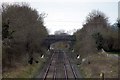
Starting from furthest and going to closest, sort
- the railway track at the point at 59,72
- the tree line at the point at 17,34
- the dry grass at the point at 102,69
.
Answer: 1. the tree line at the point at 17,34
2. the railway track at the point at 59,72
3. the dry grass at the point at 102,69

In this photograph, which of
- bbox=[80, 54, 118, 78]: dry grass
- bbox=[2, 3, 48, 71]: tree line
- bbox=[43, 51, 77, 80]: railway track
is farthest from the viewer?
bbox=[2, 3, 48, 71]: tree line

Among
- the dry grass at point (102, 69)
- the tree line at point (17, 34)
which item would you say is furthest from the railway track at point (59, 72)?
the tree line at point (17, 34)

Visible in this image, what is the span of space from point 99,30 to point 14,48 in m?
31.2

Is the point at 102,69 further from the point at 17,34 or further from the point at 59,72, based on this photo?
the point at 17,34

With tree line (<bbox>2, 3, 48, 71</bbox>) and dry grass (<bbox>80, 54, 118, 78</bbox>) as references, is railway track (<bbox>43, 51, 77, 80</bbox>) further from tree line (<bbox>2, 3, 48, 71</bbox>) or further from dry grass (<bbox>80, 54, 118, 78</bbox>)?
tree line (<bbox>2, 3, 48, 71</bbox>)

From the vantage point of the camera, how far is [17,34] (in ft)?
145

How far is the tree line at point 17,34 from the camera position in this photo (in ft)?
128

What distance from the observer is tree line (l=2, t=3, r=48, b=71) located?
39125mm

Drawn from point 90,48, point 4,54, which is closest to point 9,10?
point 4,54

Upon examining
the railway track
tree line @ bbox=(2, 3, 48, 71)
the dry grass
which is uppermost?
tree line @ bbox=(2, 3, 48, 71)

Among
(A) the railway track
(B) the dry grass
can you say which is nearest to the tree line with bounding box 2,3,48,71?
(A) the railway track

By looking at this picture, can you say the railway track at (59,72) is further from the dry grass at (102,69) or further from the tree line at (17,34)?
the tree line at (17,34)

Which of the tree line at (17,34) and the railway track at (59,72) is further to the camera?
the tree line at (17,34)

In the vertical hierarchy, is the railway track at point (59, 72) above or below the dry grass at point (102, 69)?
below
